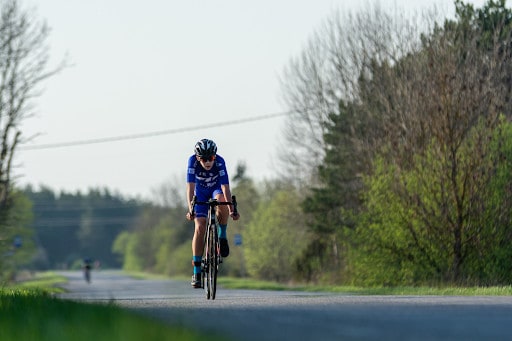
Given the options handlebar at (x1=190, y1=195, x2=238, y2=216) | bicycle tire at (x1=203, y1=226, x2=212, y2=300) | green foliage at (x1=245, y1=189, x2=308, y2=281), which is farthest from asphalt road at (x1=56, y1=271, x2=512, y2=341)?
green foliage at (x1=245, y1=189, x2=308, y2=281)

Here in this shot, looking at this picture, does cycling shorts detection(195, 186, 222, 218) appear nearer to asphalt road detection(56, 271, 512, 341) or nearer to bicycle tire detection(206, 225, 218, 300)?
bicycle tire detection(206, 225, 218, 300)

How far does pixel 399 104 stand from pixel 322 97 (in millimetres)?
22707

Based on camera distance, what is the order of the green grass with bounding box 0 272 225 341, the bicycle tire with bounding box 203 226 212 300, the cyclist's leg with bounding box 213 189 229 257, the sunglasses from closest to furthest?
the green grass with bounding box 0 272 225 341 → the sunglasses → the cyclist's leg with bounding box 213 189 229 257 → the bicycle tire with bounding box 203 226 212 300

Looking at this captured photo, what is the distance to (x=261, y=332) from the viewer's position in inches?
359

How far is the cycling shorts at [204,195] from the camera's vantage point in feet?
52.9

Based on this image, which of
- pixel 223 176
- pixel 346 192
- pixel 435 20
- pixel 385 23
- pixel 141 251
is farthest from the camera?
pixel 141 251

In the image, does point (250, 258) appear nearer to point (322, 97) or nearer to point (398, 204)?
point (322, 97)

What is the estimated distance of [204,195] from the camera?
16.2 metres

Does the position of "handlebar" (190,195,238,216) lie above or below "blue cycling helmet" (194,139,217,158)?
below

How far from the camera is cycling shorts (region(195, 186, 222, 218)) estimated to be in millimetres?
16109

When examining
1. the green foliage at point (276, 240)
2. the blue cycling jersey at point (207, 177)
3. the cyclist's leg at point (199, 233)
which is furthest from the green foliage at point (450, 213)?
the green foliage at point (276, 240)

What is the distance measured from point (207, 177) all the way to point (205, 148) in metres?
0.73

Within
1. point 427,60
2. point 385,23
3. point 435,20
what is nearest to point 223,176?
Answer: point 427,60

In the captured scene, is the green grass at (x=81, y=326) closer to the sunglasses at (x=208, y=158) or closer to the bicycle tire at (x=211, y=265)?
the sunglasses at (x=208, y=158)
